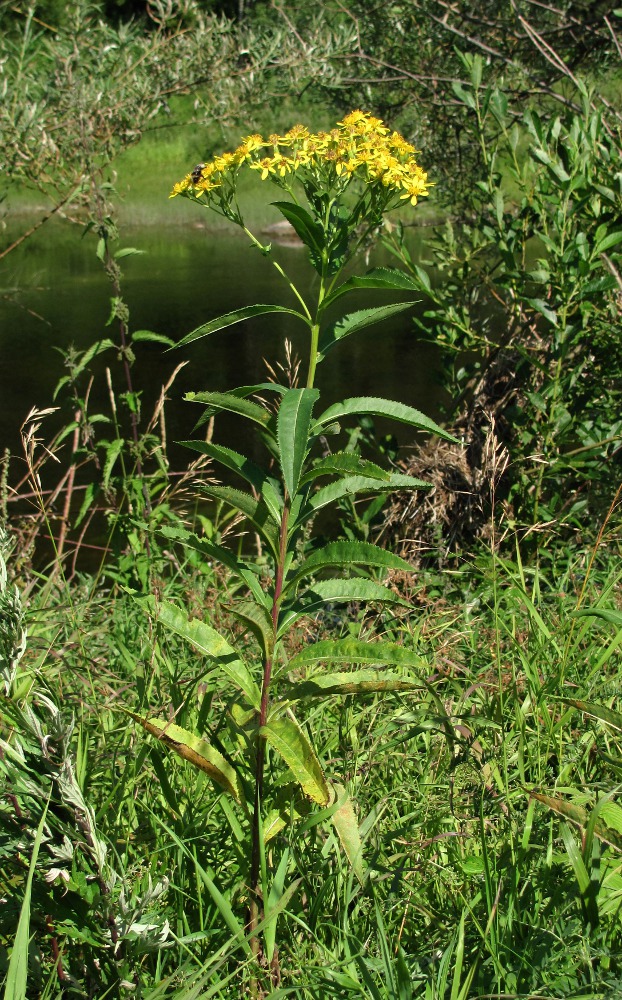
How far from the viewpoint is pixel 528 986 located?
58.1 inches

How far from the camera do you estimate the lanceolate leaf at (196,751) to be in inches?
63.5

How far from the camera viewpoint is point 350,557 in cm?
167

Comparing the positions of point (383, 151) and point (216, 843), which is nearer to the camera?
point (383, 151)

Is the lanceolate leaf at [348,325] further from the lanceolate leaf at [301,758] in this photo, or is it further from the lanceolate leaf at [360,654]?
the lanceolate leaf at [301,758]

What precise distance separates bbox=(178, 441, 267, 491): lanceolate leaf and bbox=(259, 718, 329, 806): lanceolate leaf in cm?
46

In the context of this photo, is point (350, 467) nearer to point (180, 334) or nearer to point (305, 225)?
point (305, 225)

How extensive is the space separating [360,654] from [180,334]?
7.74 metres

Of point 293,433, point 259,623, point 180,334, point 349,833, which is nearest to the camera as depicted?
point 293,433

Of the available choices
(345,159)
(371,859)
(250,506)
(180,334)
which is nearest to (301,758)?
(371,859)

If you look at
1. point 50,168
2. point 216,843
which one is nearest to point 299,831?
point 216,843

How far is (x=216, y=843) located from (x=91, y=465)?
16.6 ft

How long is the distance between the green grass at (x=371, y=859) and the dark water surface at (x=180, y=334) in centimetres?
388

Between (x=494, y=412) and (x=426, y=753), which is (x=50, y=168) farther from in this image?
(x=426, y=753)

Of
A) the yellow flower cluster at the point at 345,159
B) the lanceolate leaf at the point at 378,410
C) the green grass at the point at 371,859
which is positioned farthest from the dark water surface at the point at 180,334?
the lanceolate leaf at the point at 378,410
